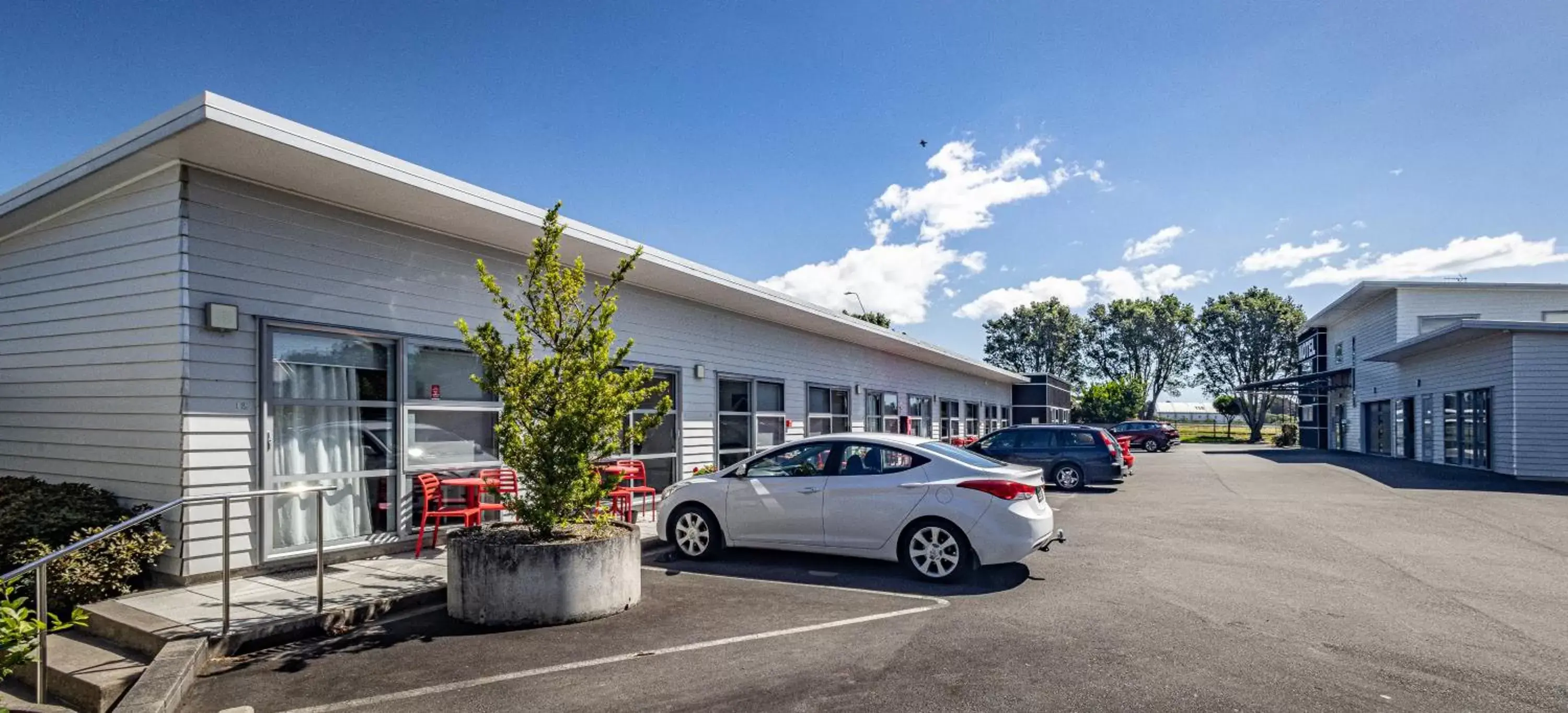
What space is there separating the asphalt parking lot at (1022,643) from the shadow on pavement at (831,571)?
0.16 feet

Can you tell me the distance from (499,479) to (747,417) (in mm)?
6387

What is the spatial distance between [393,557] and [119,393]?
275 cm

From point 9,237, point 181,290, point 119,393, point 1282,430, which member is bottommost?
point 1282,430

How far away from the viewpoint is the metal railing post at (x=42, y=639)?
14.2ft

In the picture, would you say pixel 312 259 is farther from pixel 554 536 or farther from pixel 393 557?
pixel 554 536

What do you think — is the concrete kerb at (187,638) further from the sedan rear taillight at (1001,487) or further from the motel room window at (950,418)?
the motel room window at (950,418)

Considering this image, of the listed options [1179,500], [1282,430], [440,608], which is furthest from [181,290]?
[1282,430]

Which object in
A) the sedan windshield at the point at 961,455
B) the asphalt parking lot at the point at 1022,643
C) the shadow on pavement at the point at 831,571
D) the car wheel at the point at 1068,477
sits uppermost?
the sedan windshield at the point at 961,455

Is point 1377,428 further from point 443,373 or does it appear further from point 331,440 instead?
point 331,440

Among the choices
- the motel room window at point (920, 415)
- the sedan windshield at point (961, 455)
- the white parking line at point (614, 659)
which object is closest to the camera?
the white parking line at point (614, 659)

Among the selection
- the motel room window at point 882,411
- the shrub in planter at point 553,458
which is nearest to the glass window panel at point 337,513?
the shrub in planter at point 553,458

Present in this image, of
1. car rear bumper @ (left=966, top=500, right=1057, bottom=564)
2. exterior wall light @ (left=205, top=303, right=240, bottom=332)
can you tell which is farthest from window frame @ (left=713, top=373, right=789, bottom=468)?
exterior wall light @ (left=205, top=303, right=240, bottom=332)

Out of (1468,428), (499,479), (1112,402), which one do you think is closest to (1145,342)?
(1112,402)

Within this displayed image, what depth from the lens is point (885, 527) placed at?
7.73 metres
